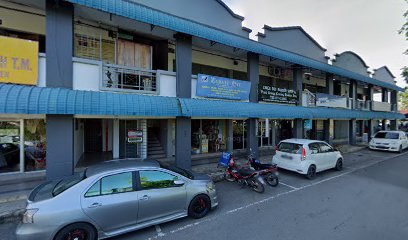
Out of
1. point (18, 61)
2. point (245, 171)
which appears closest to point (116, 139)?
point (18, 61)

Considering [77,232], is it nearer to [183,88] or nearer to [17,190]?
[17,190]

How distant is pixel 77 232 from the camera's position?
388 centimetres

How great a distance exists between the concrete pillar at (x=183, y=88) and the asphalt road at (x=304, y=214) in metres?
1.97

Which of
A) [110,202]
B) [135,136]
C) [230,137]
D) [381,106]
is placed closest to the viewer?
[110,202]

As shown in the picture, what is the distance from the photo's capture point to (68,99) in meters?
6.02

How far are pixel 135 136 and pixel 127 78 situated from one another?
8.68ft

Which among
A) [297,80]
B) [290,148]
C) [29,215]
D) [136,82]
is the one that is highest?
[297,80]

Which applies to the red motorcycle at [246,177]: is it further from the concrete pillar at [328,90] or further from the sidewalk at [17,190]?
the concrete pillar at [328,90]

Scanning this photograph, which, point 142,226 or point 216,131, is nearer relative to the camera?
point 142,226

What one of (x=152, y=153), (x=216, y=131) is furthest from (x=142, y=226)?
(x=216, y=131)

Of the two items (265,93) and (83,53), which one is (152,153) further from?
(265,93)

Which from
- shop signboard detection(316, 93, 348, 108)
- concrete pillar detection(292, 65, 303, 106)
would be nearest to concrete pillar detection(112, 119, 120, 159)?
concrete pillar detection(292, 65, 303, 106)

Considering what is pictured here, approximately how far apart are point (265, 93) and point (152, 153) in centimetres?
700

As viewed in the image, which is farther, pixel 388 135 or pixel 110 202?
pixel 388 135
